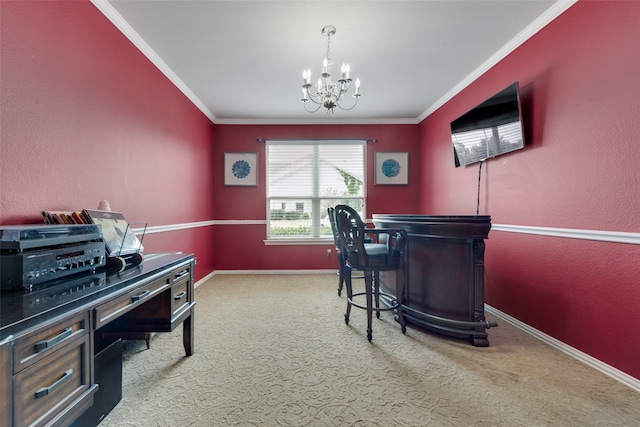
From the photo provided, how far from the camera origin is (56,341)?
2.59 ft

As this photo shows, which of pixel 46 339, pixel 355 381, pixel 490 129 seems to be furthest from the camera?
pixel 490 129

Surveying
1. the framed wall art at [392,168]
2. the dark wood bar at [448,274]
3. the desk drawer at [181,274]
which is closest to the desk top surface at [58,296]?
the desk drawer at [181,274]

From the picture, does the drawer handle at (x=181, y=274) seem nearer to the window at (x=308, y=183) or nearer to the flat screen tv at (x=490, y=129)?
the window at (x=308, y=183)

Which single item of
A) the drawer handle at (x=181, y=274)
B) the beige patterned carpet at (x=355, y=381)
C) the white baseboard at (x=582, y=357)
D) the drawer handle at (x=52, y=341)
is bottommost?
the beige patterned carpet at (x=355, y=381)

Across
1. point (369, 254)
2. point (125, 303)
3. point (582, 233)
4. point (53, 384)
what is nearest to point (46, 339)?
point (53, 384)

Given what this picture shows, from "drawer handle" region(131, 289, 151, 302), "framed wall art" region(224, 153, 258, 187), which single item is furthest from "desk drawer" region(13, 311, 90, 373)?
"framed wall art" region(224, 153, 258, 187)

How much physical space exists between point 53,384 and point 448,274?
227 cm

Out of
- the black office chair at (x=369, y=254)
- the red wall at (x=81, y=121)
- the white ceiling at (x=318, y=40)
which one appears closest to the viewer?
the red wall at (x=81, y=121)

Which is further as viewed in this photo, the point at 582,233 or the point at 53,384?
the point at 582,233

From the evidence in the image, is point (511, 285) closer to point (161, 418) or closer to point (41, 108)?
point (161, 418)

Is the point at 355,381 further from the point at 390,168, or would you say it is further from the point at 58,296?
the point at 390,168

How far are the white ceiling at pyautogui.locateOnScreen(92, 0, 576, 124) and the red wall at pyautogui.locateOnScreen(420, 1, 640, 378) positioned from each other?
0.37m

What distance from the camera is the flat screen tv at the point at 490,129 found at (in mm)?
2174

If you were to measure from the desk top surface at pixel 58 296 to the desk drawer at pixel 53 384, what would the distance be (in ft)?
0.45
